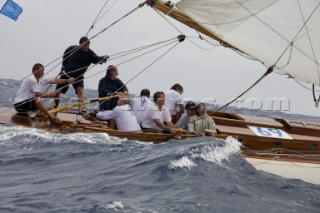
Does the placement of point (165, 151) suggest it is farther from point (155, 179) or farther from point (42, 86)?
point (42, 86)

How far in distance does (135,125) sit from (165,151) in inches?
52.7

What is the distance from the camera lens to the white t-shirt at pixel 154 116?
934 cm

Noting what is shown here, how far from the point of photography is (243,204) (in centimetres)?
605

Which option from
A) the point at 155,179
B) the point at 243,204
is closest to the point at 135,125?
the point at 155,179

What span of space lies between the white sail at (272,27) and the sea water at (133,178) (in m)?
1.48

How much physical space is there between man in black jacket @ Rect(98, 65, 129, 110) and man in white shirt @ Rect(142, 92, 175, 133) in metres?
0.84

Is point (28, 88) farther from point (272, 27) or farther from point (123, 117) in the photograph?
point (272, 27)

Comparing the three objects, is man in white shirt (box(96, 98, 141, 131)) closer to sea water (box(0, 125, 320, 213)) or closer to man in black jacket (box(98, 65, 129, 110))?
sea water (box(0, 125, 320, 213))

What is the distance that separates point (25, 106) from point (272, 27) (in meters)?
4.54

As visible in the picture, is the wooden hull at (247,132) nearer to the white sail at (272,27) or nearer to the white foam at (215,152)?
the white foam at (215,152)

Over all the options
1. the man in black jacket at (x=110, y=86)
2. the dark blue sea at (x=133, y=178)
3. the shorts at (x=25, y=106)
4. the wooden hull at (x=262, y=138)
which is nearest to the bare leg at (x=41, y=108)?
the wooden hull at (x=262, y=138)

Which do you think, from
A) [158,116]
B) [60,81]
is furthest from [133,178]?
[60,81]

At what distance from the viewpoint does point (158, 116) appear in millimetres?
9352

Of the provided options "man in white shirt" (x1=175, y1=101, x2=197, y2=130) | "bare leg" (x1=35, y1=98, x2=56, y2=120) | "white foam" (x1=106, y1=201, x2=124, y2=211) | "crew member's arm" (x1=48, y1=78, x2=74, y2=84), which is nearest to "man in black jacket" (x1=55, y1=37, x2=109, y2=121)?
"crew member's arm" (x1=48, y1=78, x2=74, y2=84)
